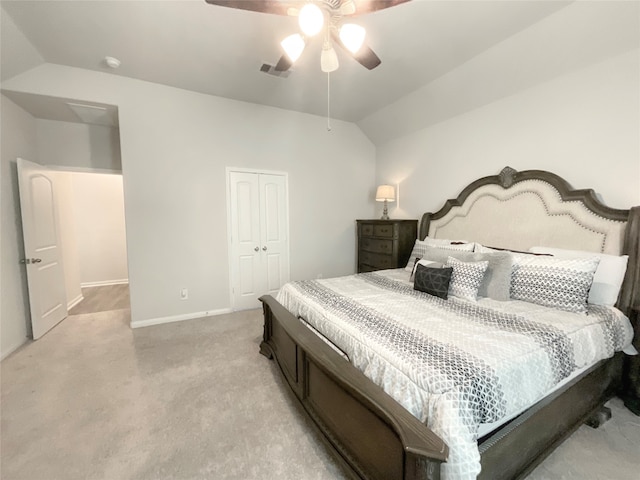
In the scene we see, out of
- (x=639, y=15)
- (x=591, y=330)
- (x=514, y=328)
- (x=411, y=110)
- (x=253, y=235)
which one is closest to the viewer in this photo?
(x=514, y=328)

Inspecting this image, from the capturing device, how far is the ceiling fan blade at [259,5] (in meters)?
1.48

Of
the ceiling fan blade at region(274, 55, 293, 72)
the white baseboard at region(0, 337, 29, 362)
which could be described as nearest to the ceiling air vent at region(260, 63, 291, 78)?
the ceiling fan blade at region(274, 55, 293, 72)

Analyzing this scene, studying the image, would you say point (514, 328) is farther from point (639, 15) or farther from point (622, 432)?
point (639, 15)

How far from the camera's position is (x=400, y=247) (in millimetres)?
3693

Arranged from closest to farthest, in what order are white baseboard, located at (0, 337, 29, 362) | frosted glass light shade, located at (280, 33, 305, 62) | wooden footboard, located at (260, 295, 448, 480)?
1. wooden footboard, located at (260, 295, 448, 480)
2. frosted glass light shade, located at (280, 33, 305, 62)
3. white baseboard, located at (0, 337, 29, 362)

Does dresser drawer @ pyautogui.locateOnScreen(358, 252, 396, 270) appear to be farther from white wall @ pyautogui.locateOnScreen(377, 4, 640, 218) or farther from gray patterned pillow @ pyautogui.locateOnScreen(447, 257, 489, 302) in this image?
gray patterned pillow @ pyautogui.locateOnScreen(447, 257, 489, 302)

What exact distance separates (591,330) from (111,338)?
4223mm

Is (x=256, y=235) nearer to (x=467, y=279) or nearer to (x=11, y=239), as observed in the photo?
(x=11, y=239)

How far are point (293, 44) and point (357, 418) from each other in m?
2.16

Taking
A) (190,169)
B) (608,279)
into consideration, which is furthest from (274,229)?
(608,279)

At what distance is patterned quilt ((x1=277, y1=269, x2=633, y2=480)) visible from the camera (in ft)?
3.38

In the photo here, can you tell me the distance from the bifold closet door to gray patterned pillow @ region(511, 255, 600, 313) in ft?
9.67

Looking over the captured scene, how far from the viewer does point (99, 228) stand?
541cm

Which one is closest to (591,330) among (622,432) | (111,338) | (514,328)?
(514,328)
